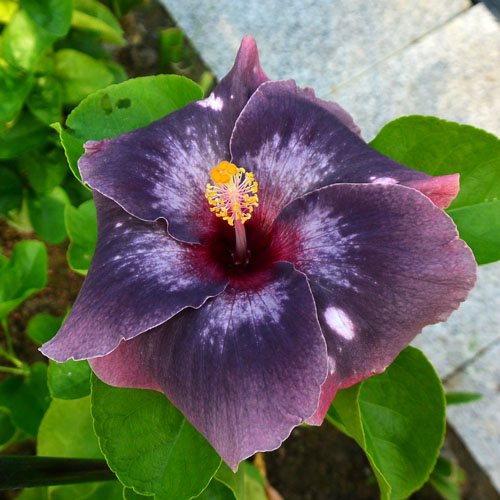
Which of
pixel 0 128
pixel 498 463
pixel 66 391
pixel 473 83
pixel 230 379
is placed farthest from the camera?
pixel 473 83

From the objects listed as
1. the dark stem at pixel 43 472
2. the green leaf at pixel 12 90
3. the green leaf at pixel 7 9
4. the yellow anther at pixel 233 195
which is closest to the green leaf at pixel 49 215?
the green leaf at pixel 12 90

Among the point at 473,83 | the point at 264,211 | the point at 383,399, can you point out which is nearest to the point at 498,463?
the point at 383,399

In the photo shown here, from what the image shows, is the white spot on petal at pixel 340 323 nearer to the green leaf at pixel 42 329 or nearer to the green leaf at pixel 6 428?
the green leaf at pixel 42 329

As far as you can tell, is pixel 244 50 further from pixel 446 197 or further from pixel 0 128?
pixel 0 128

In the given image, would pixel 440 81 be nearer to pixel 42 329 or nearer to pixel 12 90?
pixel 12 90

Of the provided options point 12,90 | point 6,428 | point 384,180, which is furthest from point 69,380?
point 12,90
